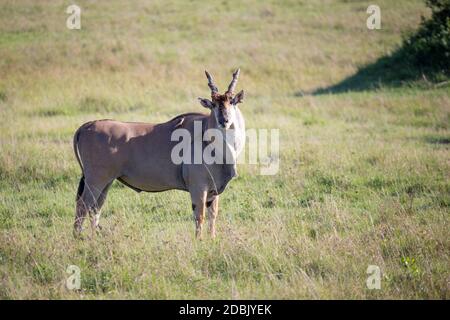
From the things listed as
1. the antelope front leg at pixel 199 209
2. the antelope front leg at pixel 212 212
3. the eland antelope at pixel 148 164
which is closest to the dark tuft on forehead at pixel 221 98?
the eland antelope at pixel 148 164

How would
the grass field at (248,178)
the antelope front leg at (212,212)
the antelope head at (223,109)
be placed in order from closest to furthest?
the grass field at (248,178) → the antelope head at (223,109) → the antelope front leg at (212,212)

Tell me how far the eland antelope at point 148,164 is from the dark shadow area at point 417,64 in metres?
13.2

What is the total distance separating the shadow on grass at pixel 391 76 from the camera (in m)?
20.4

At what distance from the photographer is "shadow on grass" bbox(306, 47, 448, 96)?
20.4 metres

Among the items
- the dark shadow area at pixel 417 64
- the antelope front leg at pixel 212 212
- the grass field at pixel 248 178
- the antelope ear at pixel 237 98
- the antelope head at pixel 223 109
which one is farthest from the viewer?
the dark shadow area at pixel 417 64

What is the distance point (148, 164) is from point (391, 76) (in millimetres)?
15179

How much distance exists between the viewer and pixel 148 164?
27.7 feet

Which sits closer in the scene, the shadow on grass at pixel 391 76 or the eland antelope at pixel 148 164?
the eland antelope at pixel 148 164

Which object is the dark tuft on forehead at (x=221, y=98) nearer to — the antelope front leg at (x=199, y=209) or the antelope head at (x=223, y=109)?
the antelope head at (x=223, y=109)

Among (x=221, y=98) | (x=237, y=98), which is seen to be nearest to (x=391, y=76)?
(x=237, y=98)

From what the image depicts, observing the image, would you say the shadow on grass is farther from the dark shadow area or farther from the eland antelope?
the eland antelope

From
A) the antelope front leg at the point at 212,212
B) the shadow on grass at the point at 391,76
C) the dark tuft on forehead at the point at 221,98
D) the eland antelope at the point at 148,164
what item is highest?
the shadow on grass at the point at 391,76
